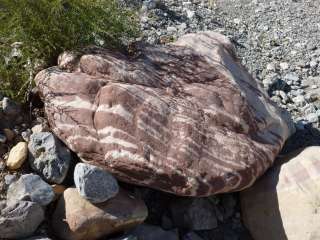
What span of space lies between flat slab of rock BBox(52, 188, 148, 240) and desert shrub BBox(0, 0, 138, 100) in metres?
0.99

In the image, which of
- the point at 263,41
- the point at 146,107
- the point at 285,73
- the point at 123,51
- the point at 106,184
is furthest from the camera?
the point at 263,41

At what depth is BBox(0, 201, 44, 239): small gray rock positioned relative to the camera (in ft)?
12.1

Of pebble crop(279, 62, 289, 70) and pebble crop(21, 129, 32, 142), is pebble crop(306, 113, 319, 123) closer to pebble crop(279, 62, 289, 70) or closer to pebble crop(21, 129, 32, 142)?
pebble crop(279, 62, 289, 70)

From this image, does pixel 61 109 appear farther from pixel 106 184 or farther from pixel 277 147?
pixel 277 147

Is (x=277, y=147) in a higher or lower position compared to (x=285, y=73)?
higher

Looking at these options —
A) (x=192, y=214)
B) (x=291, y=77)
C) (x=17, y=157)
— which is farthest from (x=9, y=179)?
(x=291, y=77)

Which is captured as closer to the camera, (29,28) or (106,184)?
(106,184)

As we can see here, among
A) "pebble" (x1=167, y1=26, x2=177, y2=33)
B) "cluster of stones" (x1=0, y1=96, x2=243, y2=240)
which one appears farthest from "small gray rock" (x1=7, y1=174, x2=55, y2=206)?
"pebble" (x1=167, y1=26, x2=177, y2=33)

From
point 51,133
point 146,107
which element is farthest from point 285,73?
point 51,133

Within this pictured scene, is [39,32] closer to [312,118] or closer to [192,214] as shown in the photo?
[192,214]

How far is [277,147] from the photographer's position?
4496 millimetres

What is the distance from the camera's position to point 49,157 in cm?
404

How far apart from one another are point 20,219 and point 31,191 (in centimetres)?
21

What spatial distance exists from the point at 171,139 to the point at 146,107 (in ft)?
0.98
